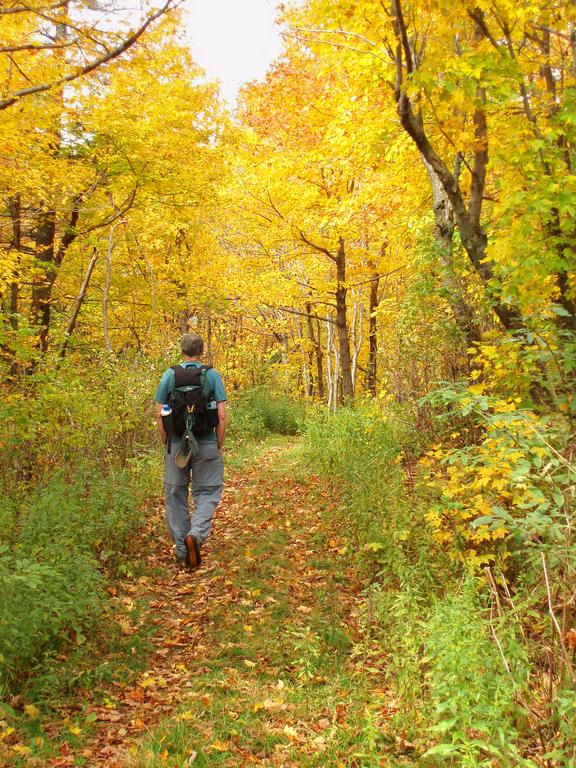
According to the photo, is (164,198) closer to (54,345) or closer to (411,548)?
(54,345)

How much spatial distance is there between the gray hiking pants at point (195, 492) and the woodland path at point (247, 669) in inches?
16.2

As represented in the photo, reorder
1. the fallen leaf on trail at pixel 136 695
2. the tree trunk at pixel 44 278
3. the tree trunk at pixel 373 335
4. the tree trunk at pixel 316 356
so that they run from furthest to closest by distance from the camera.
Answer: the tree trunk at pixel 316 356 → the tree trunk at pixel 373 335 → the tree trunk at pixel 44 278 → the fallen leaf on trail at pixel 136 695

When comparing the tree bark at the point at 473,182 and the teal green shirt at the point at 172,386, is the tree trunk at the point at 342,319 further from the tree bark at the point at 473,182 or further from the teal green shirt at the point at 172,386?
the teal green shirt at the point at 172,386

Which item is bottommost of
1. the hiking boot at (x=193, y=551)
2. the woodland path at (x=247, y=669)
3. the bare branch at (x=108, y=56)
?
the woodland path at (x=247, y=669)

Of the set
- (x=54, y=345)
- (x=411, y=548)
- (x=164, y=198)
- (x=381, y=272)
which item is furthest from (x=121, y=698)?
(x=381, y=272)

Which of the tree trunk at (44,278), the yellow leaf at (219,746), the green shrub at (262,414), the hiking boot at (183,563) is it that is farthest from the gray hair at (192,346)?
the green shrub at (262,414)

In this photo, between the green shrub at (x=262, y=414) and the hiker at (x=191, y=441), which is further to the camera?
the green shrub at (x=262, y=414)

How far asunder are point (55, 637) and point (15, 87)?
6796 millimetres

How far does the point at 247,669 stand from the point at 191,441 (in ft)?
7.44

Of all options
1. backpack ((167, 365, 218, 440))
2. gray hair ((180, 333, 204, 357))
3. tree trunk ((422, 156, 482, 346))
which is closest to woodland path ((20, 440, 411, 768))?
backpack ((167, 365, 218, 440))

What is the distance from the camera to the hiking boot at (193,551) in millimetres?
5461

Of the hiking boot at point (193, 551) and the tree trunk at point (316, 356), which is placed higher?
the tree trunk at point (316, 356)

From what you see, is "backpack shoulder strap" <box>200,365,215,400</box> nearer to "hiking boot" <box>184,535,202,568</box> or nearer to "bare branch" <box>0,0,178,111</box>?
"hiking boot" <box>184,535,202,568</box>

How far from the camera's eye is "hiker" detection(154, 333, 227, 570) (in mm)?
5512
